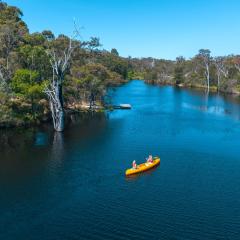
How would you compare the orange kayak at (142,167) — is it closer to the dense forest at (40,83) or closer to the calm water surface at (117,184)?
the calm water surface at (117,184)

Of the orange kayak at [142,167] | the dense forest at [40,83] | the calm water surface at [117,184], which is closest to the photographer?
the calm water surface at [117,184]

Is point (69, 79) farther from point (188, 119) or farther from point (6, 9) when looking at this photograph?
point (6, 9)

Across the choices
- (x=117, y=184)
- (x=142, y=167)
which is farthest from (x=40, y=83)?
(x=117, y=184)

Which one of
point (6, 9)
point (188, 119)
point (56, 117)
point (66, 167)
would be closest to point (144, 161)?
point (66, 167)

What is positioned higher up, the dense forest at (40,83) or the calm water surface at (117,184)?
the dense forest at (40,83)

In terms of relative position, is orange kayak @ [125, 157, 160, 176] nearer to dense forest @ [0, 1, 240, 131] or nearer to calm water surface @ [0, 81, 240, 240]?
calm water surface @ [0, 81, 240, 240]

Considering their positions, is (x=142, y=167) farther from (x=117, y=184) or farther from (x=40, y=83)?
(x=40, y=83)

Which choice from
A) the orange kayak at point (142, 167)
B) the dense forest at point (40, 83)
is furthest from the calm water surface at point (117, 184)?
the dense forest at point (40, 83)

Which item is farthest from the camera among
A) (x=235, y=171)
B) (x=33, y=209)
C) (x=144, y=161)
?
(x=144, y=161)
